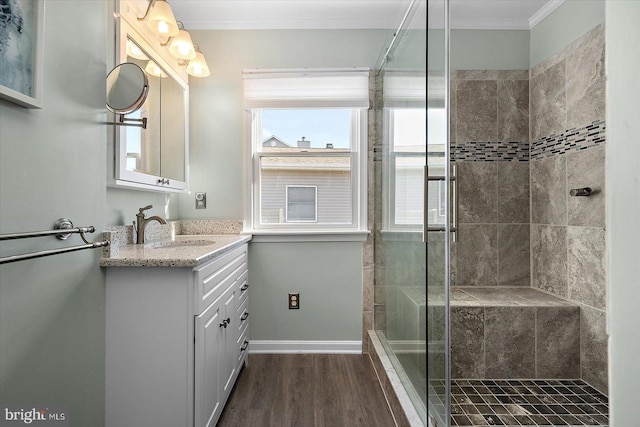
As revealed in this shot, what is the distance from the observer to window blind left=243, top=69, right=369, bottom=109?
2605mm

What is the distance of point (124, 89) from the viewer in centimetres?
153

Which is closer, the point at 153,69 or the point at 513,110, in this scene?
the point at 153,69

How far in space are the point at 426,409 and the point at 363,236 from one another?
131cm

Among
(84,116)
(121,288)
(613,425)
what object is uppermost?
(84,116)

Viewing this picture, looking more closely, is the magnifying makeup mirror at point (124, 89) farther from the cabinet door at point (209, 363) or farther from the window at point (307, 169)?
the window at point (307, 169)

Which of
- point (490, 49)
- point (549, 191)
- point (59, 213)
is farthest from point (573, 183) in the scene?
point (59, 213)

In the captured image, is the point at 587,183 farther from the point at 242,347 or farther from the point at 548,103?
the point at 242,347

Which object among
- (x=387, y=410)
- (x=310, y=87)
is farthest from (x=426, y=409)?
(x=310, y=87)

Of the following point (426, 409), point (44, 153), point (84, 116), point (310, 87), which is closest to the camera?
point (44, 153)

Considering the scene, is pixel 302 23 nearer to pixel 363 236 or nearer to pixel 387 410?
pixel 363 236

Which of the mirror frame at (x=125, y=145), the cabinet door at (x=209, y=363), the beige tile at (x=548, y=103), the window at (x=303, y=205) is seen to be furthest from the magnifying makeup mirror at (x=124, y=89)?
the beige tile at (x=548, y=103)

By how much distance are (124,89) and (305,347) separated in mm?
2040

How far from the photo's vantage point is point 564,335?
205 cm

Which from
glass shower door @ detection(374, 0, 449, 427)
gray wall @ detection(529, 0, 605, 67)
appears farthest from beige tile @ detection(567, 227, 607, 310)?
gray wall @ detection(529, 0, 605, 67)
